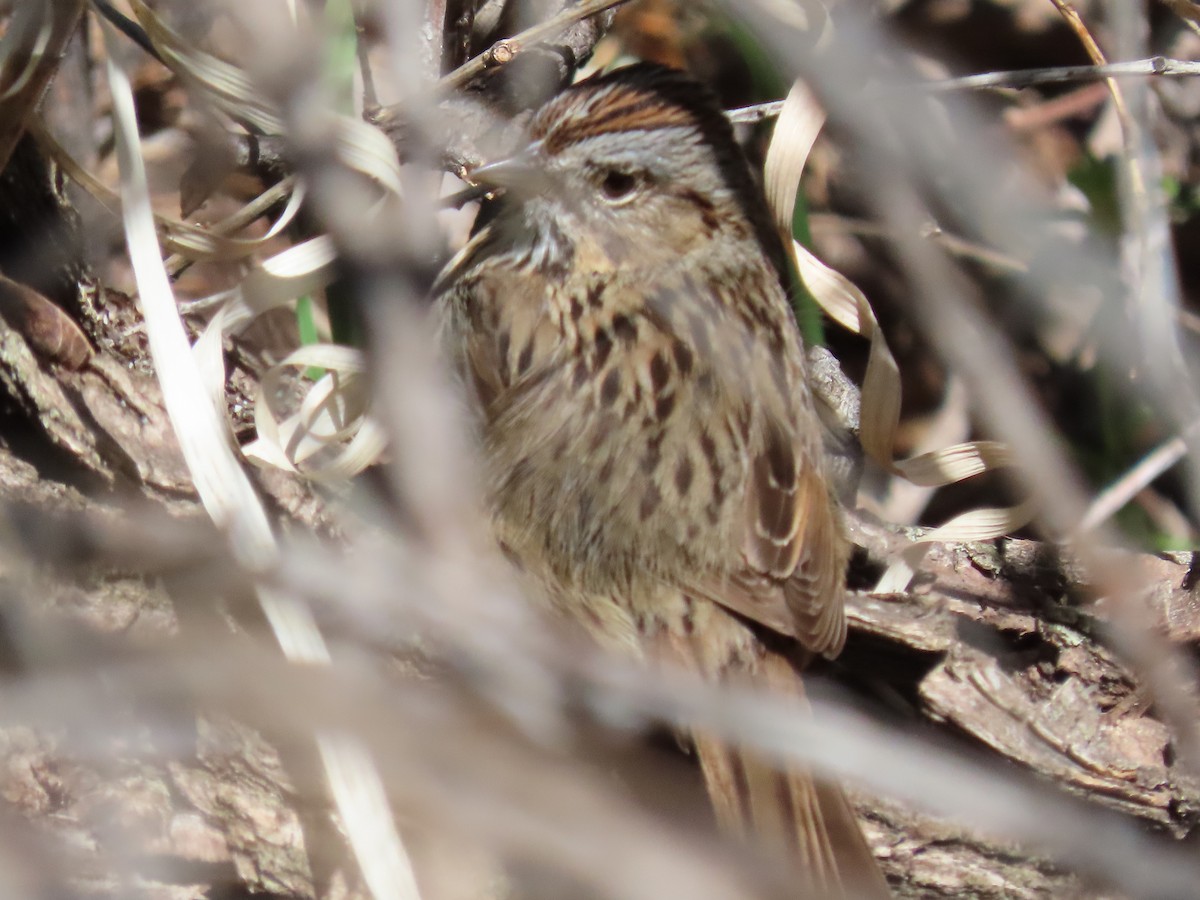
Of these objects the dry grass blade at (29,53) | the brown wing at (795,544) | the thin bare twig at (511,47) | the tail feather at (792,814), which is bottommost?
the tail feather at (792,814)

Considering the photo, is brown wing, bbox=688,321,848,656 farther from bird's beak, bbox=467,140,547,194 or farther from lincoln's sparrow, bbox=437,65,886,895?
bird's beak, bbox=467,140,547,194

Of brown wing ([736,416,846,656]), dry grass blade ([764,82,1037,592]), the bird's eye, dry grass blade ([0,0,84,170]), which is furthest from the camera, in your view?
the bird's eye

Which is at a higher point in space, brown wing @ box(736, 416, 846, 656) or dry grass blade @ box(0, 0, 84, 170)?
dry grass blade @ box(0, 0, 84, 170)

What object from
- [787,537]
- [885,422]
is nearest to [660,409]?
[787,537]

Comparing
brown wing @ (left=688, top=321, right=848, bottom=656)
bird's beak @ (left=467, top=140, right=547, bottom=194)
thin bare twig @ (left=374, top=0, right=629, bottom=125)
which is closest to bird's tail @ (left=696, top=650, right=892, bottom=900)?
brown wing @ (left=688, top=321, right=848, bottom=656)

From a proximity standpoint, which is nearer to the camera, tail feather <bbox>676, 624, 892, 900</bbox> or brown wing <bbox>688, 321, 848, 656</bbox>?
tail feather <bbox>676, 624, 892, 900</bbox>

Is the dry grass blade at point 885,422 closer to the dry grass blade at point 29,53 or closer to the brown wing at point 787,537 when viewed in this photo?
the brown wing at point 787,537

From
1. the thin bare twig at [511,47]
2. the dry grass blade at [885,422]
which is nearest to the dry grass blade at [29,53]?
the thin bare twig at [511,47]
